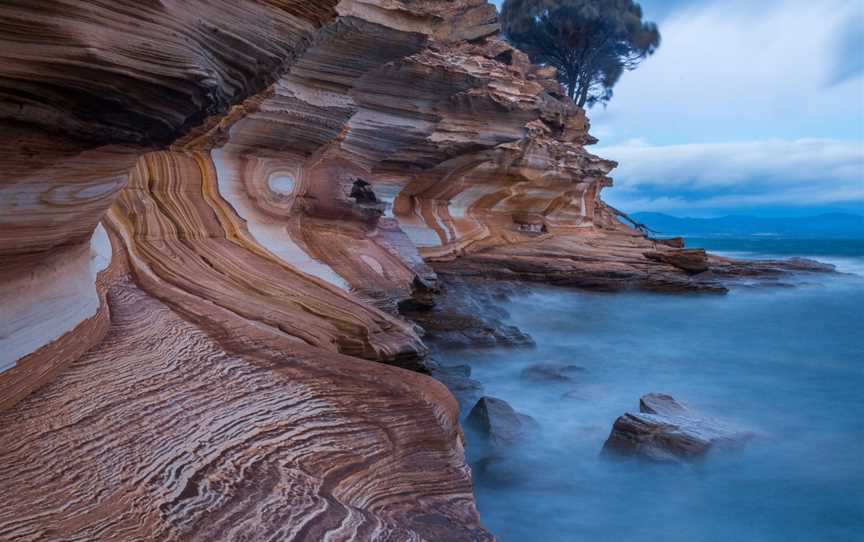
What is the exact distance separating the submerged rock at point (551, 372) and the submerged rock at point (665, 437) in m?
1.36

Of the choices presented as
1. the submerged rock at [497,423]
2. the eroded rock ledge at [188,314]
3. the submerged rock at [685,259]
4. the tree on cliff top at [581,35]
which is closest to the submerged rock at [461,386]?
the submerged rock at [497,423]

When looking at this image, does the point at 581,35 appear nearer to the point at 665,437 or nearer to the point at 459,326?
the point at 459,326

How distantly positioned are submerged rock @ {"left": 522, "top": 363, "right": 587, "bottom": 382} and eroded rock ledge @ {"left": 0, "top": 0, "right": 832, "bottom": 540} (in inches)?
52.7

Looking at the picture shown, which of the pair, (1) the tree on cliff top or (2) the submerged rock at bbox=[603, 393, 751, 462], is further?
(1) the tree on cliff top

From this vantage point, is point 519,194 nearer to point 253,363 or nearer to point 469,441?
point 469,441

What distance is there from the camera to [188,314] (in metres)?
2.92

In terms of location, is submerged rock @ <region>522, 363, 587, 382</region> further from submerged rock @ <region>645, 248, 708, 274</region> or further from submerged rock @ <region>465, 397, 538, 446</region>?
submerged rock @ <region>645, 248, 708, 274</region>

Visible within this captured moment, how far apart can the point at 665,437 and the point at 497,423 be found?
984mm

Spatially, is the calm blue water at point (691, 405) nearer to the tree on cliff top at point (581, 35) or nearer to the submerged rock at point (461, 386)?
the submerged rock at point (461, 386)

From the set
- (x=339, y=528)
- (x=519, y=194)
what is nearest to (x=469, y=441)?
(x=339, y=528)

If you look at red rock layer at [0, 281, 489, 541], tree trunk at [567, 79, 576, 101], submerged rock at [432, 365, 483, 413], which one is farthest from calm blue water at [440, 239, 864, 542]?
tree trunk at [567, 79, 576, 101]

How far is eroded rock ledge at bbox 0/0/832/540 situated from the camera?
5.20ft

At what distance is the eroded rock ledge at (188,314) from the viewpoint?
1.58 m

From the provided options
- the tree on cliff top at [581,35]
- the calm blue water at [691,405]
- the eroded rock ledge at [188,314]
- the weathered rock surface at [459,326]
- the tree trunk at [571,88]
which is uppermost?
the tree on cliff top at [581,35]
